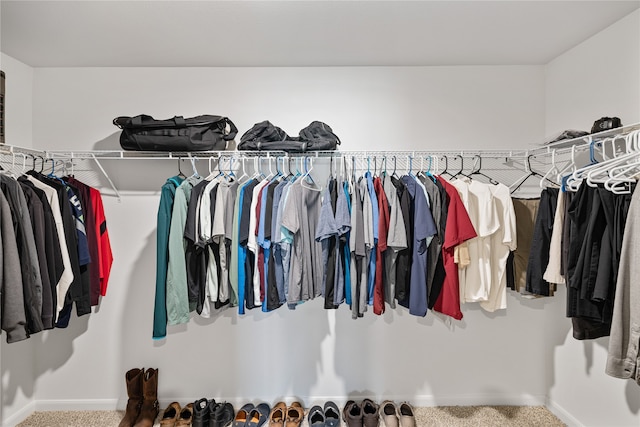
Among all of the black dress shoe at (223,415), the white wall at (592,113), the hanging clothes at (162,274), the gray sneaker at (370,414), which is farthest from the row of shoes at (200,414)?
the white wall at (592,113)

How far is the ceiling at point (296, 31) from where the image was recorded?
1835 millimetres

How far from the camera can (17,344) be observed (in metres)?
2.41

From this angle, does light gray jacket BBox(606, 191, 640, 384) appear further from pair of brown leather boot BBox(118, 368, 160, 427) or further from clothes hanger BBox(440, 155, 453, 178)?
pair of brown leather boot BBox(118, 368, 160, 427)

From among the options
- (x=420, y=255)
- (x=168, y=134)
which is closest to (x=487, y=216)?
(x=420, y=255)

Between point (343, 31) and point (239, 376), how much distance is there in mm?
2403

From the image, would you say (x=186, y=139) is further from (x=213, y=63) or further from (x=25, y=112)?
(x=25, y=112)

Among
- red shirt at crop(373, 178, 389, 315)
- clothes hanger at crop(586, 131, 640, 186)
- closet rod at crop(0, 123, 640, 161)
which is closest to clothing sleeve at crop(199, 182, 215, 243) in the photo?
closet rod at crop(0, 123, 640, 161)

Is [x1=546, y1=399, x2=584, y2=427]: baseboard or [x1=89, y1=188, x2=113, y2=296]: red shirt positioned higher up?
[x1=89, y1=188, x2=113, y2=296]: red shirt

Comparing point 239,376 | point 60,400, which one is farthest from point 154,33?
point 60,400

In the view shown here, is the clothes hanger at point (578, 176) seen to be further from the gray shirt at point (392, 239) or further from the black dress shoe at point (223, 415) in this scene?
the black dress shoe at point (223, 415)

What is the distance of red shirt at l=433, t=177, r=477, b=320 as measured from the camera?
6.41 feet

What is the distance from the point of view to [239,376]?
2.60m

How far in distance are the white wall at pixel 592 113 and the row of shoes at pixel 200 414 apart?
226cm

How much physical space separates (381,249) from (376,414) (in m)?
1.14
